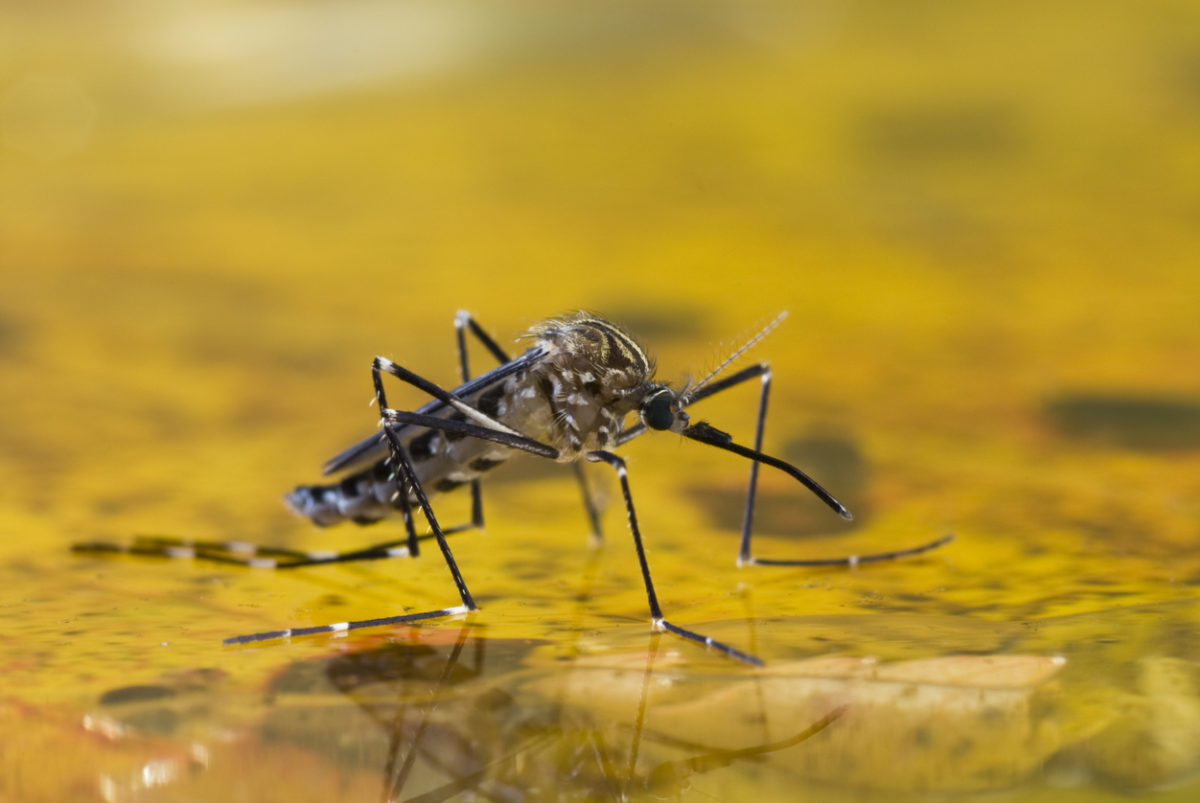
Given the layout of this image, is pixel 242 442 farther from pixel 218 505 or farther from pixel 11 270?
pixel 11 270

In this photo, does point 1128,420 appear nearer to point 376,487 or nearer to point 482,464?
point 482,464

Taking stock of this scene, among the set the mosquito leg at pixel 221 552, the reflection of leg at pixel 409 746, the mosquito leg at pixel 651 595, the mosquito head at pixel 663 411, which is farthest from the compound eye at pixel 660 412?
the reflection of leg at pixel 409 746

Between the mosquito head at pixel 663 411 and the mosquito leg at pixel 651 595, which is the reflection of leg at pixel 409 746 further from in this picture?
the mosquito head at pixel 663 411

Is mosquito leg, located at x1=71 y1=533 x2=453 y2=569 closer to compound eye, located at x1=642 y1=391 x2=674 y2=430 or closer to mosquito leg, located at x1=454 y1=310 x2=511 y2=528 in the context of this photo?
mosquito leg, located at x1=454 y1=310 x2=511 y2=528

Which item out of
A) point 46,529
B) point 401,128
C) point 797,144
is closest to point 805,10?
point 797,144

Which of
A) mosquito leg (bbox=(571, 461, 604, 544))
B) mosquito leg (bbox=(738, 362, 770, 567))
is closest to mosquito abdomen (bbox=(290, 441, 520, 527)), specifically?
mosquito leg (bbox=(571, 461, 604, 544))

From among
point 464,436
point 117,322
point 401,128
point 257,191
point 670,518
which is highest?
point 401,128

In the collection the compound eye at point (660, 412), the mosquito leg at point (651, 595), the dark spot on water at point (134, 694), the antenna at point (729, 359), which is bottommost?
the dark spot on water at point (134, 694)
